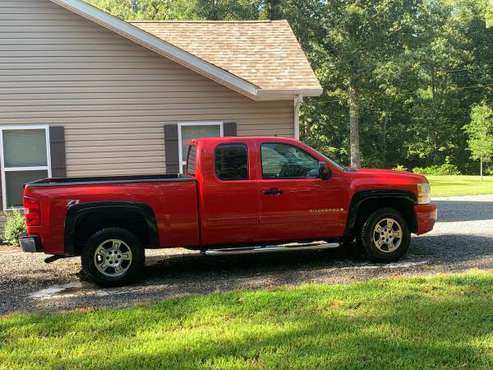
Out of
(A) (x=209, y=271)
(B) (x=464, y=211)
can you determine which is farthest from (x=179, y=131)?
(B) (x=464, y=211)

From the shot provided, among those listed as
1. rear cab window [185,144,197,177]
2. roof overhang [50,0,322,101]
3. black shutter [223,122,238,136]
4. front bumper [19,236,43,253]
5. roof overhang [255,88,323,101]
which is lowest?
front bumper [19,236,43,253]

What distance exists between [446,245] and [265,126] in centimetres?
434

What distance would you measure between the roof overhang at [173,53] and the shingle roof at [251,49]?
0.72 feet

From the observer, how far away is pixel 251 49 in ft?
43.0

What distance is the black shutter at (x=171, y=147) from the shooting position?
37.0 ft

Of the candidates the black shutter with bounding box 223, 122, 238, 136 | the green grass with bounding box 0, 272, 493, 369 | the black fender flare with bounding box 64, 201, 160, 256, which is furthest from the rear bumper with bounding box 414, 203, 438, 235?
the black shutter with bounding box 223, 122, 238, 136

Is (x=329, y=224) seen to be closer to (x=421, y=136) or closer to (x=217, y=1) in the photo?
(x=217, y=1)

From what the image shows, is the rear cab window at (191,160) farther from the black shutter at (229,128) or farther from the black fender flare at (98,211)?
the black shutter at (229,128)

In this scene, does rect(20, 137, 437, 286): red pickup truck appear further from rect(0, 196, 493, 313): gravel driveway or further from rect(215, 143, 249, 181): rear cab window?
rect(0, 196, 493, 313): gravel driveway

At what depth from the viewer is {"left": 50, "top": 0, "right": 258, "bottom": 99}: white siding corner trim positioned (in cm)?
1055

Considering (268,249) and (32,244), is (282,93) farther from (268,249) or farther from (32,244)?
(32,244)

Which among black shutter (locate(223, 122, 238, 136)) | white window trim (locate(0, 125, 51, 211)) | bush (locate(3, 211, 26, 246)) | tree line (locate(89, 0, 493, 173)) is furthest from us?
tree line (locate(89, 0, 493, 173))

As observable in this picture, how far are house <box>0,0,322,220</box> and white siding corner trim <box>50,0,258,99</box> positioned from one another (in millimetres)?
19

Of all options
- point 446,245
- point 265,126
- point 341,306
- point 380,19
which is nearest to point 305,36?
point 380,19
